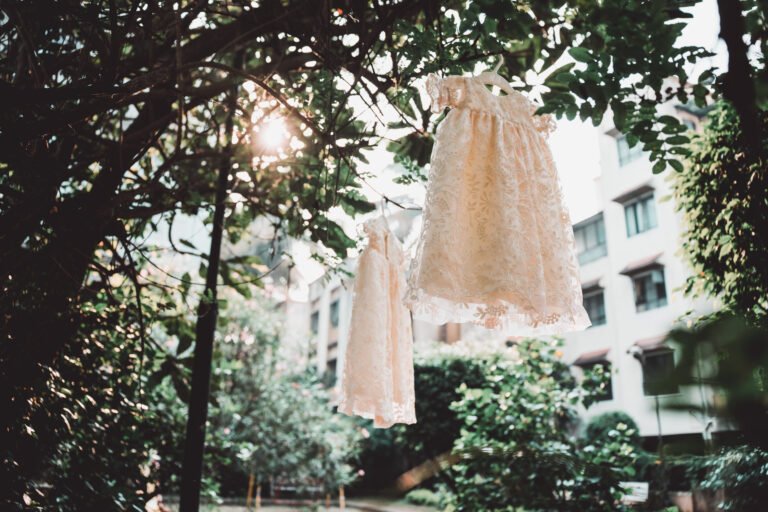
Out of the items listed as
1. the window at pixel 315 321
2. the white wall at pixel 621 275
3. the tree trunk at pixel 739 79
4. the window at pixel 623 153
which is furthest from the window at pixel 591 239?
the tree trunk at pixel 739 79

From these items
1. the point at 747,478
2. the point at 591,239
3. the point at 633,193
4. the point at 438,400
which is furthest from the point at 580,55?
the point at 591,239

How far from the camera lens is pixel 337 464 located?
327 inches

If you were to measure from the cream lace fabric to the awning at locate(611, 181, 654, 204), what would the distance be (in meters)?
11.0

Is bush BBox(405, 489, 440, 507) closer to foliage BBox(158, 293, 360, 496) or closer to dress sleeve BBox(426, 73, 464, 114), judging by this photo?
foliage BBox(158, 293, 360, 496)

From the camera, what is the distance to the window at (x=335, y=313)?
18609mm

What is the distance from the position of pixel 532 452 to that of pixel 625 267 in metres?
9.95

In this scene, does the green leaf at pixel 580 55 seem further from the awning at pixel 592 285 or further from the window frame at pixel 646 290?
the awning at pixel 592 285

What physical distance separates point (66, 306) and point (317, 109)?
131cm

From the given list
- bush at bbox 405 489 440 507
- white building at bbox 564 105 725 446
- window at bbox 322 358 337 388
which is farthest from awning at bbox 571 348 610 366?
window at bbox 322 358 337 388

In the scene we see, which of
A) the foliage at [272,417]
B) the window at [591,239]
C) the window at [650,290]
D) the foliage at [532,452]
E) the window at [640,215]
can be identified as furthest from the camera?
the window at [591,239]

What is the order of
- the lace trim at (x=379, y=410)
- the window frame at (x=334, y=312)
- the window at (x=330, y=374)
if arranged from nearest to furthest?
the lace trim at (x=379, y=410) → the window at (x=330, y=374) → the window frame at (x=334, y=312)

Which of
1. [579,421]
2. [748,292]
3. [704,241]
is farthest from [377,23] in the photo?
[579,421]

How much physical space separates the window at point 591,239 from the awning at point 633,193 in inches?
30.4

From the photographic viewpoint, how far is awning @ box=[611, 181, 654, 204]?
11969mm
